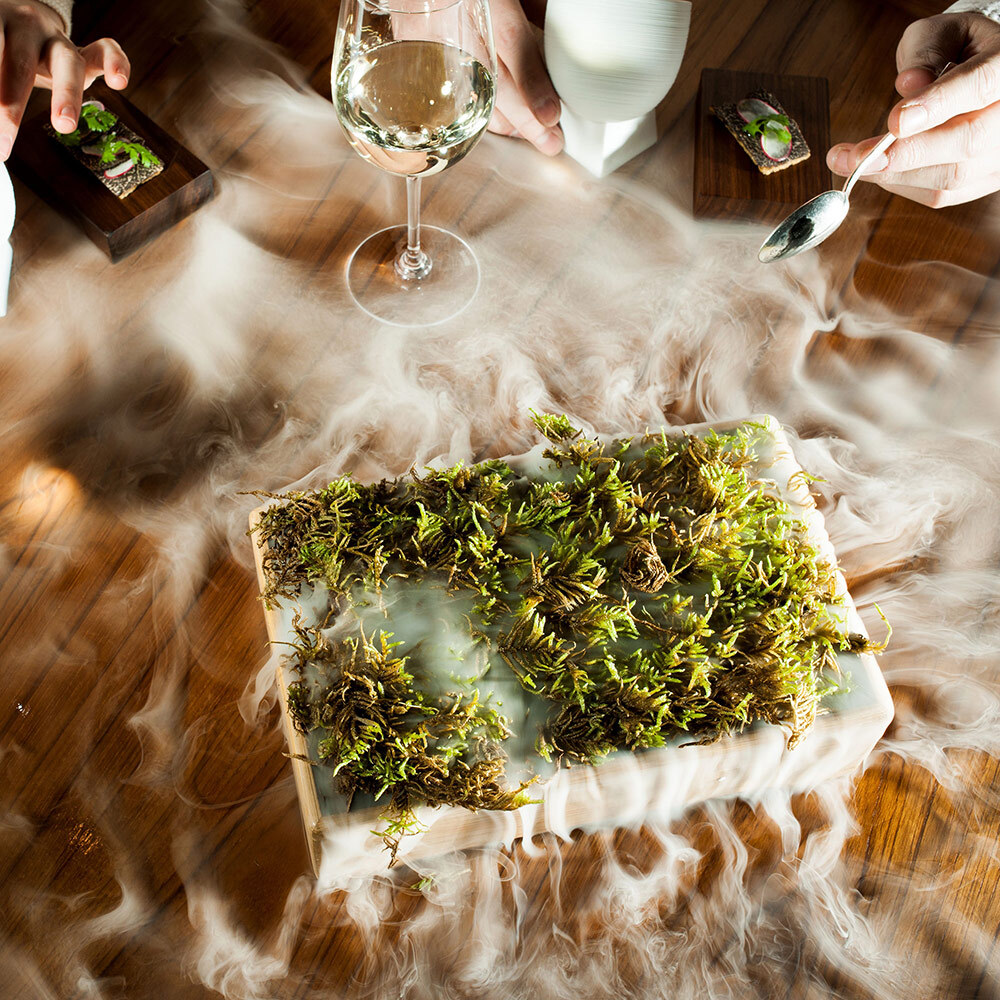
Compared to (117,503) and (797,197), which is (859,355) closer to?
(797,197)

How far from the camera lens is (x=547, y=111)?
3.05ft

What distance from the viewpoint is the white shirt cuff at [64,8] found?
2.97 feet

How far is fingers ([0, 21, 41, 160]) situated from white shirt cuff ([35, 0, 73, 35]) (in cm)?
7

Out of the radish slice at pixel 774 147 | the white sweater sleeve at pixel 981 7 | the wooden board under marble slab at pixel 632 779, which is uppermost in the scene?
the white sweater sleeve at pixel 981 7

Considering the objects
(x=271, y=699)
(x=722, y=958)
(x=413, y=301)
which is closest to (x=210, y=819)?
(x=271, y=699)

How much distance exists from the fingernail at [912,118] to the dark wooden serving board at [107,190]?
1.98 ft

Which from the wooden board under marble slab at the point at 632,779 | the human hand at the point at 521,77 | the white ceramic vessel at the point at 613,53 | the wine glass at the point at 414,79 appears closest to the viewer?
the wooden board under marble slab at the point at 632,779

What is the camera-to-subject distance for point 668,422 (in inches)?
33.7

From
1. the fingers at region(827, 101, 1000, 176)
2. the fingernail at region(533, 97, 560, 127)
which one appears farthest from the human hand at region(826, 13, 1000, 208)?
the fingernail at region(533, 97, 560, 127)

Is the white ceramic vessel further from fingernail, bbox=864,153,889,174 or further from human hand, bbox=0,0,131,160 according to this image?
human hand, bbox=0,0,131,160

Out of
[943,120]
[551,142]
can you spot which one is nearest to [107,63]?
[551,142]

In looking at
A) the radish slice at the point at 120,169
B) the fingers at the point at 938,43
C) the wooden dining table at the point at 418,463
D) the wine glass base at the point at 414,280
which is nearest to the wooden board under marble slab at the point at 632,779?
the wooden dining table at the point at 418,463

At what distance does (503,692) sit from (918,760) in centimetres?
34

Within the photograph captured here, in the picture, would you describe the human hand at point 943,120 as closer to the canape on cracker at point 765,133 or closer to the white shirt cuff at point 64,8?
the canape on cracker at point 765,133
